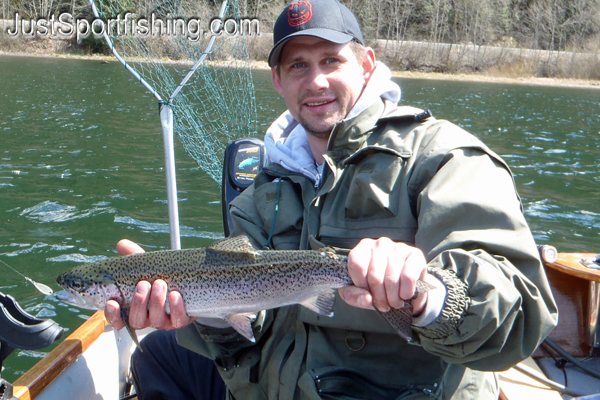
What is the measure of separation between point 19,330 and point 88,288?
0.41 metres

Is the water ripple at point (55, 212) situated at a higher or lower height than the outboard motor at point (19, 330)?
lower

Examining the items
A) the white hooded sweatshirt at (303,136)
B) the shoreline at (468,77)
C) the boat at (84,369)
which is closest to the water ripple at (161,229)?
the boat at (84,369)

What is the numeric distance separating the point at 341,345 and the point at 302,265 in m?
0.44

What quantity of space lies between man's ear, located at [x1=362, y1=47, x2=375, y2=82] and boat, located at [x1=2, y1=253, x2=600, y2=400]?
2.17 metres

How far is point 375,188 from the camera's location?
256 centimetres

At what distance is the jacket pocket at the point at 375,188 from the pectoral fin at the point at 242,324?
0.69 metres

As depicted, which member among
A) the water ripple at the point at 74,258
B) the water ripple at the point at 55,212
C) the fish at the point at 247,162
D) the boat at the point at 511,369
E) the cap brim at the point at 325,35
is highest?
the cap brim at the point at 325,35

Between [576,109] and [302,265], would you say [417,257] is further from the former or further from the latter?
[576,109]

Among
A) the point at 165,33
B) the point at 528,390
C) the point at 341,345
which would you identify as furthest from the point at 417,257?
the point at 165,33

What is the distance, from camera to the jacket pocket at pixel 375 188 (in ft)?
8.32

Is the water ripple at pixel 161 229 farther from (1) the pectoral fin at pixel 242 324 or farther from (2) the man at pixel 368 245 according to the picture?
(1) the pectoral fin at pixel 242 324

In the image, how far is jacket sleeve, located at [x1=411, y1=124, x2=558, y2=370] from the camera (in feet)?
6.53

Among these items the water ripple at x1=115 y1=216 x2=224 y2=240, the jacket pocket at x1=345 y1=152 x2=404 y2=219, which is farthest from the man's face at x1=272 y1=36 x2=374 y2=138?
the water ripple at x1=115 y1=216 x2=224 y2=240

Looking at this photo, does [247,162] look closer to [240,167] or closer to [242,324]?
[240,167]
